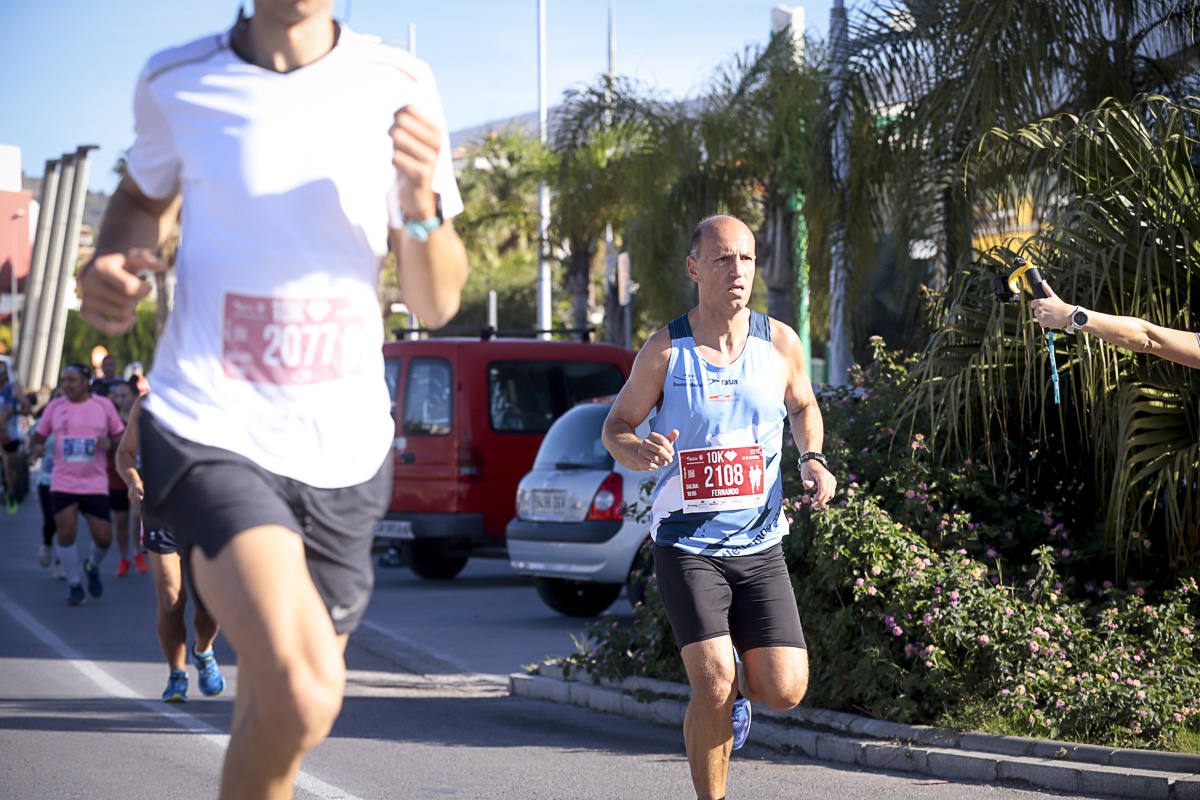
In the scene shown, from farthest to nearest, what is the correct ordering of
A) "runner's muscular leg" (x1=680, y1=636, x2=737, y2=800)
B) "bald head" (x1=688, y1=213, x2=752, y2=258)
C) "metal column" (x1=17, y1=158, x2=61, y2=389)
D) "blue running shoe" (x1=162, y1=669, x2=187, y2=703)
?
→ "metal column" (x1=17, y1=158, x2=61, y2=389), "blue running shoe" (x1=162, y1=669, x2=187, y2=703), "bald head" (x1=688, y1=213, x2=752, y2=258), "runner's muscular leg" (x1=680, y1=636, x2=737, y2=800)

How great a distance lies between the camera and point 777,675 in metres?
4.90

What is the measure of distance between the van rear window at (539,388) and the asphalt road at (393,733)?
2.54m

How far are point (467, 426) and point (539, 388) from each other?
0.88 m

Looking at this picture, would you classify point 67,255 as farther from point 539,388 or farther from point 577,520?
point 577,520

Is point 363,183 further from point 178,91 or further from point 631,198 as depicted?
point 631,198

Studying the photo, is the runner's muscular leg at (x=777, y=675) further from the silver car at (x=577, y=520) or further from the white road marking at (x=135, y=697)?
the silver car at (x=577, y=520)

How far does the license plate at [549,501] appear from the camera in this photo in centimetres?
1134

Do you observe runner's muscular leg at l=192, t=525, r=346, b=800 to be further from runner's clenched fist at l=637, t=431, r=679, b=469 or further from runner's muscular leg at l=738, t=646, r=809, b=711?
runner's muscular leg at l=738, t=646, r=809, b=711

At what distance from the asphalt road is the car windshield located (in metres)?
1.24

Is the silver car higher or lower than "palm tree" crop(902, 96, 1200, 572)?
lower

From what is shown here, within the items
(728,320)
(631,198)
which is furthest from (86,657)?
(631,198)

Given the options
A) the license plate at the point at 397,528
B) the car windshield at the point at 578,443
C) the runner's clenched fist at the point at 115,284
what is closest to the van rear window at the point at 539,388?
A: the license plate at the point at 397,528

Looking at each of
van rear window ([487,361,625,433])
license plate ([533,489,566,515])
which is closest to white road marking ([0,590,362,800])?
license plate ([533,489,566,515])

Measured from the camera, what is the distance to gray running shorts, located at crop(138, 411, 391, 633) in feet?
9.47
